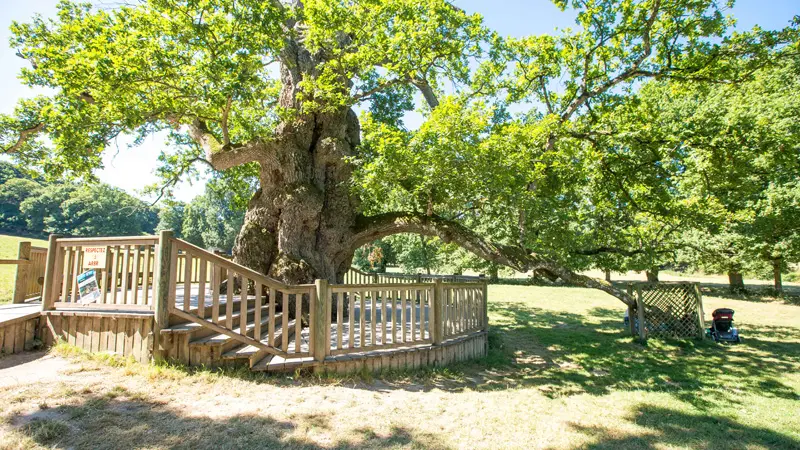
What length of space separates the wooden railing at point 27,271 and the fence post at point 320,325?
17.9 feet

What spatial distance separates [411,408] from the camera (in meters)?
3.92

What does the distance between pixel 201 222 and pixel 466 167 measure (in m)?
56.3

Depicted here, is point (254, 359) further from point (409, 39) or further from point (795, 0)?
point (795, 0)

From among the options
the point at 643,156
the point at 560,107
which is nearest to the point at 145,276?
the point at 560,107

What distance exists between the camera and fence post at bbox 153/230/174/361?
4.36 m

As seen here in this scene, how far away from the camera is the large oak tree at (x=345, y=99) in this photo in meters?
6.23

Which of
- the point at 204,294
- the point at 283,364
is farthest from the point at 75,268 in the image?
the point at 283,364

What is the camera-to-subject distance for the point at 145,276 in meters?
4.48

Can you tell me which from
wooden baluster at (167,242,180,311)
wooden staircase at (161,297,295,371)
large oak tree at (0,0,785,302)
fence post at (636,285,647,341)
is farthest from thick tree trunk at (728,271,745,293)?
wooden baluster at (167,242,180,311)

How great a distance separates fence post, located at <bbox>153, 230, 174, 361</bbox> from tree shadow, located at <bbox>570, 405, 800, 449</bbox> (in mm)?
4653

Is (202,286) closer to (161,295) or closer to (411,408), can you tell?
(161,295)

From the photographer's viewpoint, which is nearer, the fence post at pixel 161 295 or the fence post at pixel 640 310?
the fence post at pixel 161 295

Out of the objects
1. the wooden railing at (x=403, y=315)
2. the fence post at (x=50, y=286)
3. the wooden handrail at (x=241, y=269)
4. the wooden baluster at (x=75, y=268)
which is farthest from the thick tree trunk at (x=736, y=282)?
the fence post at (x=50, y=286)

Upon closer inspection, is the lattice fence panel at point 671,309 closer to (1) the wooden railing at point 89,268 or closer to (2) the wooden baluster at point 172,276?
(2) the wooden baluster at point 172,276
